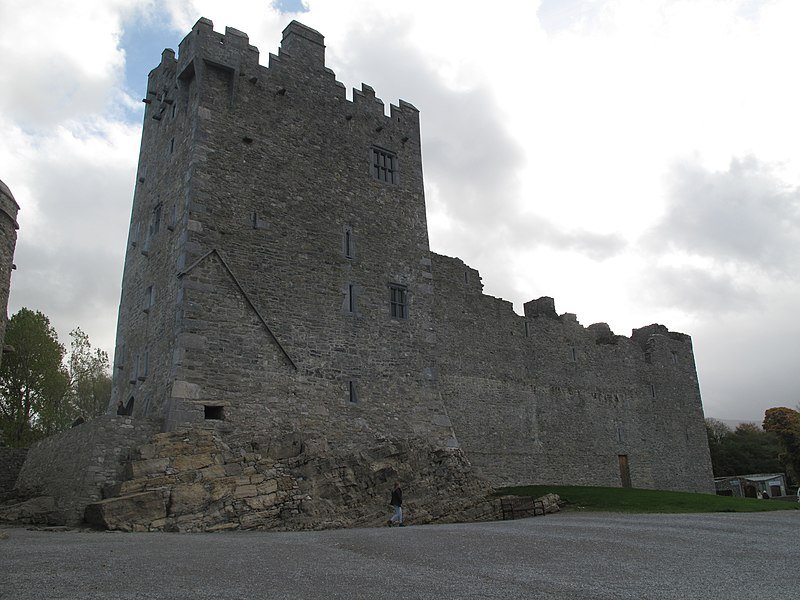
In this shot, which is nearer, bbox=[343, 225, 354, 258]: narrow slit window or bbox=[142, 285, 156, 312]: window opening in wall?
bbox=[142, 285, 156, 312]: window opening in wall

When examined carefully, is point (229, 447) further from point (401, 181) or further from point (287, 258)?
point (401, 181)

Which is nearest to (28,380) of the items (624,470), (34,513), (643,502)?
(34,513)

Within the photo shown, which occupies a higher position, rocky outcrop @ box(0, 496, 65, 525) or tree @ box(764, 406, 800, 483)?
tree @ box(764, 406, 800, 483)

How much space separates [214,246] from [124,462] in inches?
240

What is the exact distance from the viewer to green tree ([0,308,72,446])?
31531 millimetres

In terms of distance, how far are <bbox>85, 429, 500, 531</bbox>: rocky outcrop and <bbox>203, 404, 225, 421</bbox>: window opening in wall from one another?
0.46 meters

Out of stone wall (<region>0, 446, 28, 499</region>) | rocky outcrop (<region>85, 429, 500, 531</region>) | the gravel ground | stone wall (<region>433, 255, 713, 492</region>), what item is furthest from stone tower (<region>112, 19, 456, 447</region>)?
the gravel ground

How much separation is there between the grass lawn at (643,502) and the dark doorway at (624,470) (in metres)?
9.58

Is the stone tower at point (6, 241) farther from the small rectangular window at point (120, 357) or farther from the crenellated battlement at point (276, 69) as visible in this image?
the crenellated battlement at point (276, 69)

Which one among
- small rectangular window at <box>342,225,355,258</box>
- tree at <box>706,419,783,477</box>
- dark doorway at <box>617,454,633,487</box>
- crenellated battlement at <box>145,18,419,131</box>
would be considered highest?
crenellated battlement at <box>145,18,419,131</box>

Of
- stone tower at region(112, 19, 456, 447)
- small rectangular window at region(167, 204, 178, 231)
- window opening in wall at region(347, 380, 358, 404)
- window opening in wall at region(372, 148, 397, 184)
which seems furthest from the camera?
window opening in wall at region(372, 148, 397, 184)

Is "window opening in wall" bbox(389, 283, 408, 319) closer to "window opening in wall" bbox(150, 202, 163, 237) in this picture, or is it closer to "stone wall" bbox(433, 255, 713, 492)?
"stone wall" bbox(433, 255, 713, 492)

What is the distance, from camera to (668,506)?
1989 centimetres

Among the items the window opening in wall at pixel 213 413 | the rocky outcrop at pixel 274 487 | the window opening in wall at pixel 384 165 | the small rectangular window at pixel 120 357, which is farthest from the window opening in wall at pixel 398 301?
the small rectangular window at pixel 120 357
